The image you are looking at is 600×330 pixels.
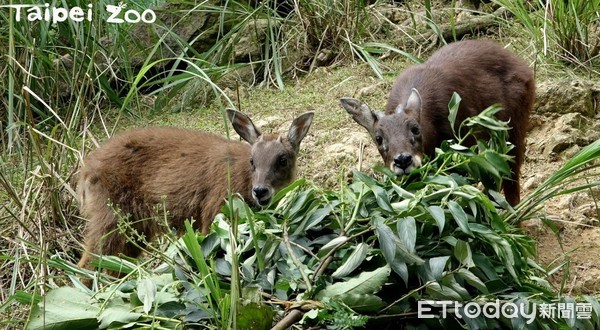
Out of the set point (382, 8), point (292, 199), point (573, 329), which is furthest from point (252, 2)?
point (573, 329)

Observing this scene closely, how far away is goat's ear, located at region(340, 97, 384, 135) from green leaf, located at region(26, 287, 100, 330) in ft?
8.97

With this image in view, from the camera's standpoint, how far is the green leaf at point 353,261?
4.33m

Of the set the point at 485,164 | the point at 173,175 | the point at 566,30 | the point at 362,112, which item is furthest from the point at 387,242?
the point at 566,30

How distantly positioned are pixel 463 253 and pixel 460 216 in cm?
17

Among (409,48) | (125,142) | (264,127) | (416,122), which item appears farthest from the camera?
(409,48)

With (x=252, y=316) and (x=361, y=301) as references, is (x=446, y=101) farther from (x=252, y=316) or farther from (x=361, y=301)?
(x=252, y=316)

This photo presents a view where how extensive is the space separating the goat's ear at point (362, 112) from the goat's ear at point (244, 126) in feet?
2.25

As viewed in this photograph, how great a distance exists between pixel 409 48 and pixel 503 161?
4.61m

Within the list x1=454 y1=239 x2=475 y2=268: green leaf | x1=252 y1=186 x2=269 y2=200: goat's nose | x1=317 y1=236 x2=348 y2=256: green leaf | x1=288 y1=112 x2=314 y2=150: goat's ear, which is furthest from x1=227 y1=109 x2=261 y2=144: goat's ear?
x1=454 y1=239 x2=475 y2=268: green leaf

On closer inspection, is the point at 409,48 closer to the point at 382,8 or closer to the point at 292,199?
the point at 382,8

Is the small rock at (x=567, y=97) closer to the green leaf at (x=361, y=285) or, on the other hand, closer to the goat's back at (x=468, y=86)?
the goat's back at (x=468, y=86)

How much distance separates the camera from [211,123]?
8.55 metres

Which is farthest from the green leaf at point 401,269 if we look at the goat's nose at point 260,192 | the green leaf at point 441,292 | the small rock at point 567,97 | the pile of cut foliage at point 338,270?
the small rock at point 567,97

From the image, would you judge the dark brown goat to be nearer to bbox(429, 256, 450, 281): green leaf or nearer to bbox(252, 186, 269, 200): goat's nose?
bbox(252, 186, 269, 200): goat's nose
